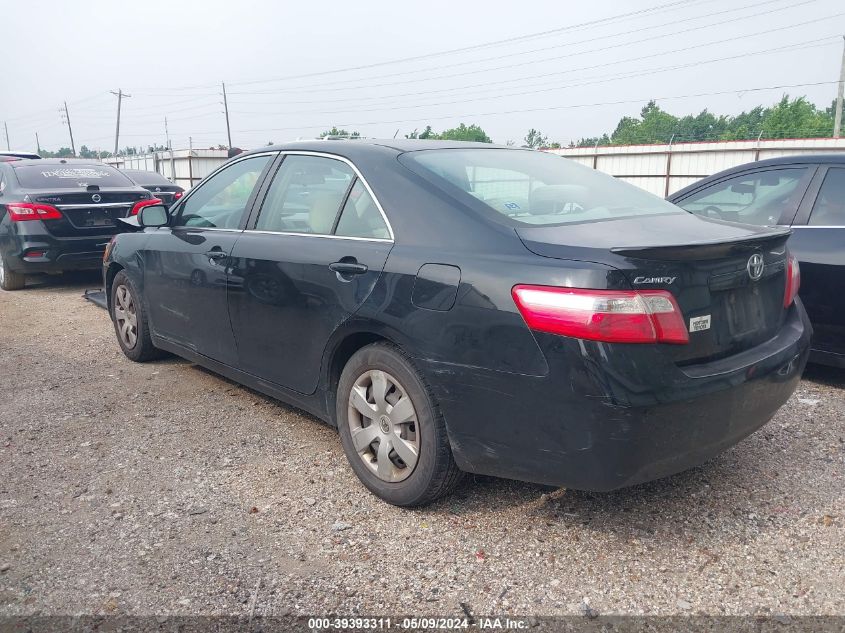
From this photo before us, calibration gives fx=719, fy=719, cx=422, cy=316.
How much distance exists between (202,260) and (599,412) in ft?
9.07

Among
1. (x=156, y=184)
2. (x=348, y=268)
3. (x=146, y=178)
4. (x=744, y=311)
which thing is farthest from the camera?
(x=146, y=178)

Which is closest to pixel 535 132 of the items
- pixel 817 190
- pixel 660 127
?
pixel 660 127

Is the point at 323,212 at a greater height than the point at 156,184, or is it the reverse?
the point at 323,212

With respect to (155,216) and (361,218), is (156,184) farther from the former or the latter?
(361,218)

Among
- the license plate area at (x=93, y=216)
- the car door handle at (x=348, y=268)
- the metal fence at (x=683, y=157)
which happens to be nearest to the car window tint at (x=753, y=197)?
the car door handle at (x=348, y=268)

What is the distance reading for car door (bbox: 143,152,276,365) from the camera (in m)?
4.20

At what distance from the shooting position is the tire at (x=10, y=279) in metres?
9.02

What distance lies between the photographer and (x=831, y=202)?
4.82 meters

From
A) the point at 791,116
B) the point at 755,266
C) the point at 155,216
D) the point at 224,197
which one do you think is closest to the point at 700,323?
the point at 755,266

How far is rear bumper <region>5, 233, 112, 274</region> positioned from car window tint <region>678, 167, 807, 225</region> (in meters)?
6.71

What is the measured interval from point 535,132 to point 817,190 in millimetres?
76852

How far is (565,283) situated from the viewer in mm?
2539

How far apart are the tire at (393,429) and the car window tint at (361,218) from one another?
0.53 metres

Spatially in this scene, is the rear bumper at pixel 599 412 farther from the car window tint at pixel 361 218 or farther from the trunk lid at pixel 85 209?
the trunk lid at pixel 85 209
